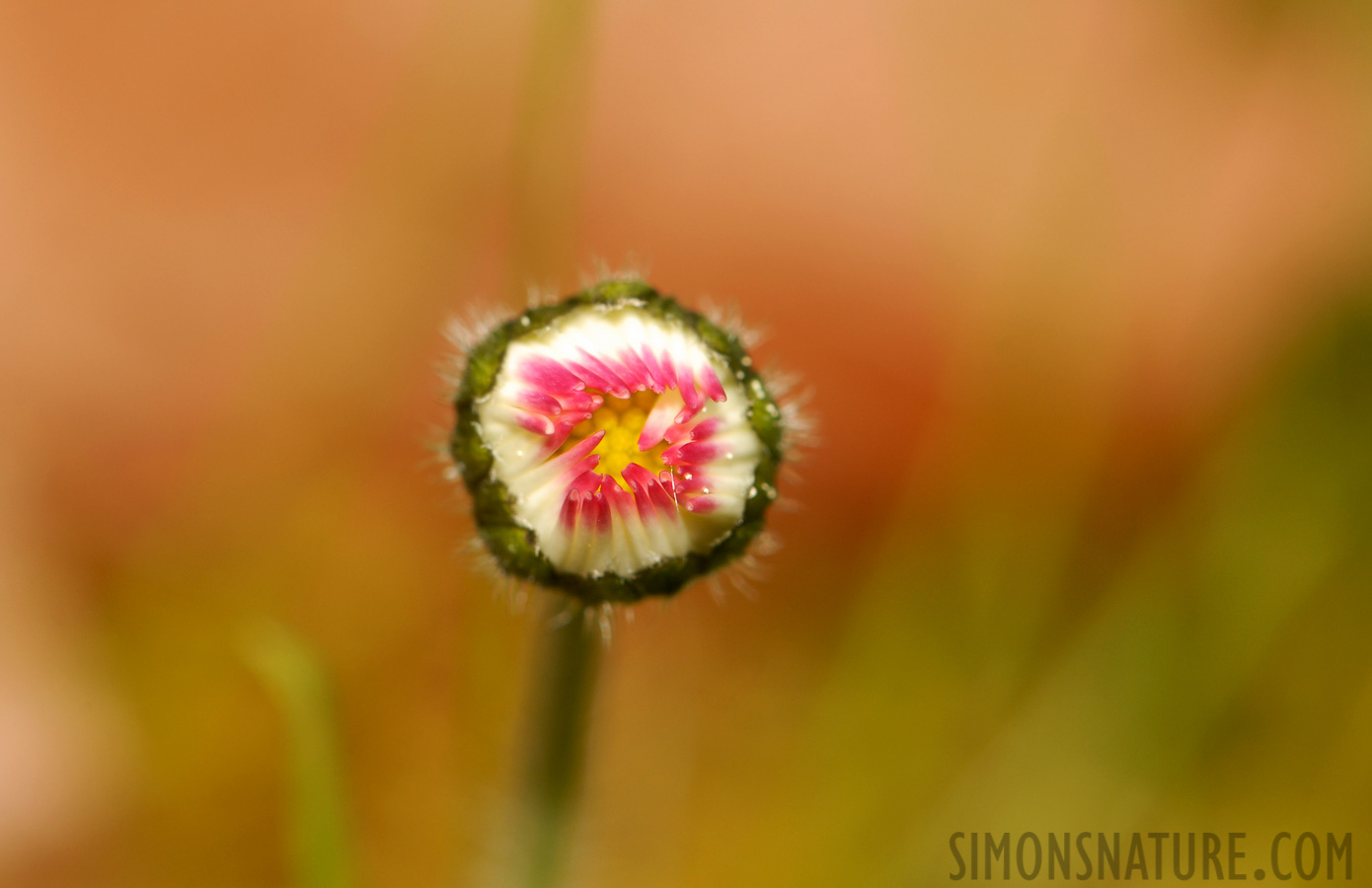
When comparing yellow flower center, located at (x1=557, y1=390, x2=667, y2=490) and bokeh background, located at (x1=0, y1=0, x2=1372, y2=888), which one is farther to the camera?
bokeh background, located at (x1=0, y1=0, x2=1372, y2=888)

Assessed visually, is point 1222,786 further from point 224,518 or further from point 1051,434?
point 224,518

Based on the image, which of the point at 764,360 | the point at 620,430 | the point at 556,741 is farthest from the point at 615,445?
the point at 764,360

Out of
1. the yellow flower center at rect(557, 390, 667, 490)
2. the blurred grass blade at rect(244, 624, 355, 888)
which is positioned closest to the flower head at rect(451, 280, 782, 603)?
the yellow flower center at rect(557, 390, 667, 490)

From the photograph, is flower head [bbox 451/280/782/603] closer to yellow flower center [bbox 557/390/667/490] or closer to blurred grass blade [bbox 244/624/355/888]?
yellow flower center [bbox 557/390/667/490]

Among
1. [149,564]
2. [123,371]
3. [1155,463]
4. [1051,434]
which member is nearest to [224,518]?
[149,564]

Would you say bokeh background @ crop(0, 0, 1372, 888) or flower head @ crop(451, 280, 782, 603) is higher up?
bokeh background @ crop(0, 0, 1372, 888)

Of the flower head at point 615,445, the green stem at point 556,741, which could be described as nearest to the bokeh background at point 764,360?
the green stem at point 556,741

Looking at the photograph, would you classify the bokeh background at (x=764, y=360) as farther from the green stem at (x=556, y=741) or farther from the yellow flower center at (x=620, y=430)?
the yellow flower center at (x=620, y=430)
